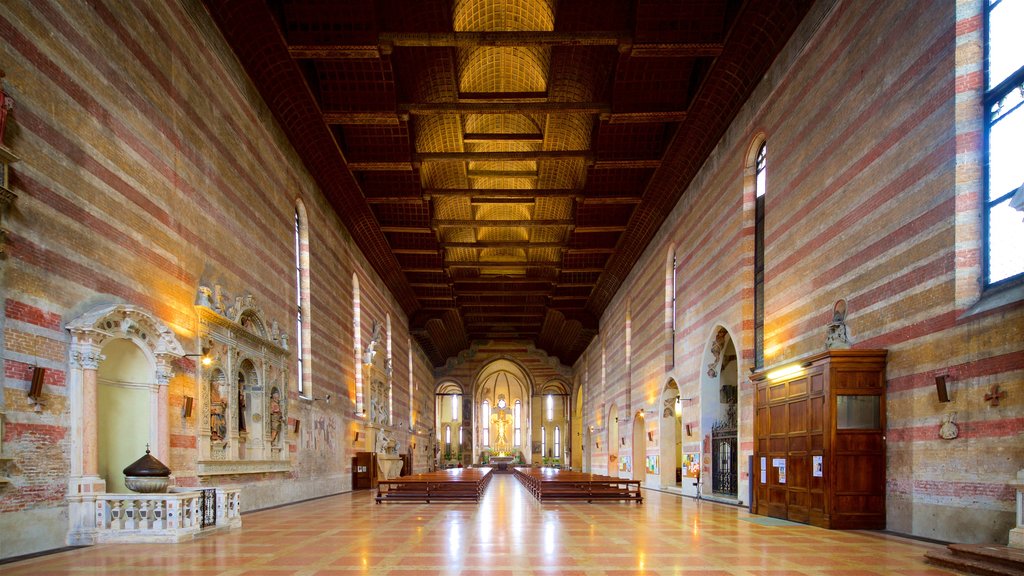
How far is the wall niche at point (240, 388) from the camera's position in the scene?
13.6 m

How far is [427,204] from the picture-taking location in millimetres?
26234

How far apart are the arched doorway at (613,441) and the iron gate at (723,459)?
1571 cm

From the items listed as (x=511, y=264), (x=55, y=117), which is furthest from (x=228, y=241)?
(x=511, y=264)

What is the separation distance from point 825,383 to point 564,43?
9.14 meters

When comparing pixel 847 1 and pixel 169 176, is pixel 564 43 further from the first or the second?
pixel 169 176

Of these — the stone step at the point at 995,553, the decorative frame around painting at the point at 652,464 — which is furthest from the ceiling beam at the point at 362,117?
the stone step at the point at 995,553

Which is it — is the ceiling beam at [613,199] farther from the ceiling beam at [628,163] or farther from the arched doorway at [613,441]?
the arched doorway at [613,441]

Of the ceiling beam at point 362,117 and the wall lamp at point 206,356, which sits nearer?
the wall lamp at point 206,356

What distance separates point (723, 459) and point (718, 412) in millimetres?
1270

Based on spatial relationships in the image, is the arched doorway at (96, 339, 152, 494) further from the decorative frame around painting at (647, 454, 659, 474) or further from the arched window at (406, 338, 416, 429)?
the arched window at (406, 338, 416, 429)

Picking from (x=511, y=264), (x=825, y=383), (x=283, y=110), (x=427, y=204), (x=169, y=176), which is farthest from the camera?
(x=511, y=264)

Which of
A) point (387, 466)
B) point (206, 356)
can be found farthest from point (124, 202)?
point (387, 466)

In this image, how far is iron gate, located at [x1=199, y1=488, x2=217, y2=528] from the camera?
10.9 meters

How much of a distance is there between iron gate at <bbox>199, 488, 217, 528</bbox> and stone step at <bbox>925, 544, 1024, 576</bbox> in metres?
9.72
